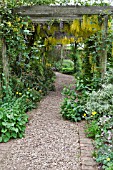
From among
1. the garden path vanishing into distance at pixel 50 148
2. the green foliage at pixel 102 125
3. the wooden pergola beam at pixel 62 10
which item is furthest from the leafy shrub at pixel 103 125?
the wooden pergola beam at pixel 62 10

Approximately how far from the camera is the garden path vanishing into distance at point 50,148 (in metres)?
2.65

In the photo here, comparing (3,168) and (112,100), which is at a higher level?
(112,100)

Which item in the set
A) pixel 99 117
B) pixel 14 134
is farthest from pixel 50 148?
pixel 99 117

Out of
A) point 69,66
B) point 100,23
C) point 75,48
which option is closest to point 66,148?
point 100,23

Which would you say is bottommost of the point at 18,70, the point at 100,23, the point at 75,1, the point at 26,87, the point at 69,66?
the point at 69,66

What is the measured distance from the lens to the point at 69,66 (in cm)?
1488

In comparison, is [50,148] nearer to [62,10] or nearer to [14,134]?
[14,134]

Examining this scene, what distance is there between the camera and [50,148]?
306 cm

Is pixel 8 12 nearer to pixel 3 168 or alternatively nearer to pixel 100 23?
pixel 100 23

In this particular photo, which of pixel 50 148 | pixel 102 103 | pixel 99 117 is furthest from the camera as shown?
pixel 102 103

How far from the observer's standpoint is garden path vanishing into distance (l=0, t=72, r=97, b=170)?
2.65 meters

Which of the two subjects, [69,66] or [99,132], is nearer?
[99,132]

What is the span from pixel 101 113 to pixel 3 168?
1.77 m

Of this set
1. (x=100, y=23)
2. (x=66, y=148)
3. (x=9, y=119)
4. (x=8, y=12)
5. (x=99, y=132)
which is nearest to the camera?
(x=66, y=148)
